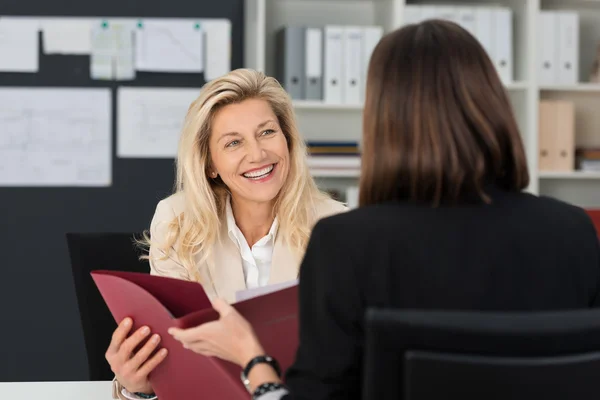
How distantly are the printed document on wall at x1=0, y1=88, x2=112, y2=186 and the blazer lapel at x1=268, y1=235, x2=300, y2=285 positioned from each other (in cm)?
147

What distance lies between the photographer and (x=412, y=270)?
36.4 inches

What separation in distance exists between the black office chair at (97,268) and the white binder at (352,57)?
1.62 m

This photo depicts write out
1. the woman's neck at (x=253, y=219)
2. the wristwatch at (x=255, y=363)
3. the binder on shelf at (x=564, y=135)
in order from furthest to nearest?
1. the binder on shelf at (x=564, y=135)
2. the woman's neck at (x=253, y=219)
3. the wristwatch at (x=255, y=363)

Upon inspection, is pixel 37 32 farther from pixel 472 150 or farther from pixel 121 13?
pixel 472 150

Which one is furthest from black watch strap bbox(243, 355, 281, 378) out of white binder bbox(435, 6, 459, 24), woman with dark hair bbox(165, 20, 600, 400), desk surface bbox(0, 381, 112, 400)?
white binder bbox(435, 6, 459, 24)

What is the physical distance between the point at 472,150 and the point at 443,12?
2.54 m

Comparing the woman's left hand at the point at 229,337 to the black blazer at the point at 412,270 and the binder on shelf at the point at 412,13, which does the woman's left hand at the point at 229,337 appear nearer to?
the black blazer at the point at 412,270

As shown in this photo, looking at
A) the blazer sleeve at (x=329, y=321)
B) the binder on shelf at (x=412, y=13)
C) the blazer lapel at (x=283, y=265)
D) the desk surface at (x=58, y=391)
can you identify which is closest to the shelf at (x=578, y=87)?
the binder on shelf at (x=412, y=13)

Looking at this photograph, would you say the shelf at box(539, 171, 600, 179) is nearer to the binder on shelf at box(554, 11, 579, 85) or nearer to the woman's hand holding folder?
the binder on shelf at box(554, 11, 579, 85)

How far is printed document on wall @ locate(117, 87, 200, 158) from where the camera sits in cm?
328

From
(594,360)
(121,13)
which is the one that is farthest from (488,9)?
(594,360)

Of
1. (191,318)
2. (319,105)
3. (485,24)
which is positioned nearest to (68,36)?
(319,105)

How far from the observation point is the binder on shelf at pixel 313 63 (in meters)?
3.26

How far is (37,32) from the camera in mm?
3246
